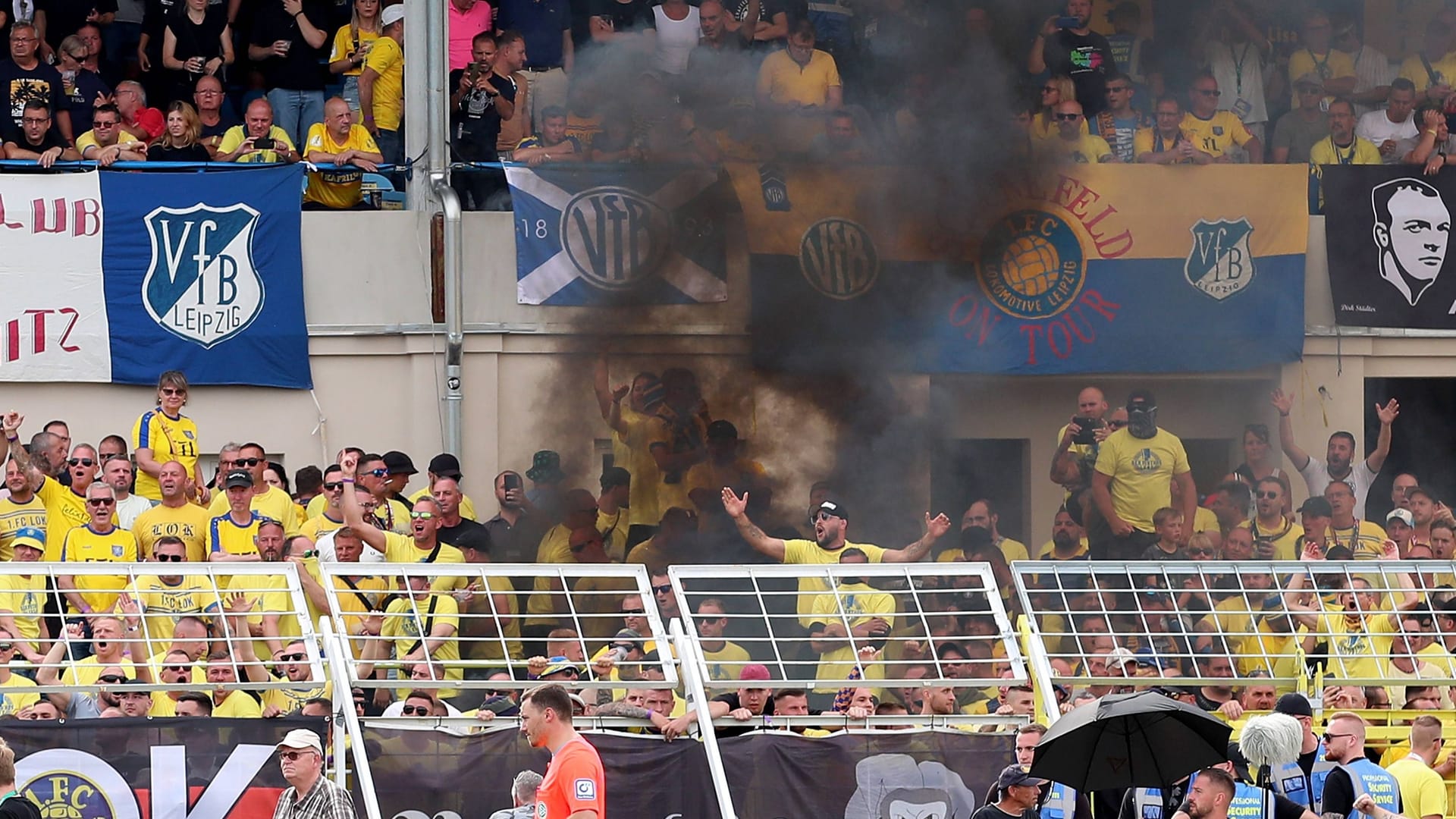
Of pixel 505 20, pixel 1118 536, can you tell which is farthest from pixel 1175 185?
pixel 505 20

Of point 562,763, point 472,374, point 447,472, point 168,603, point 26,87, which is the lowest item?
point 562,763

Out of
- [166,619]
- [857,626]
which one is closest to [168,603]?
[166,619]

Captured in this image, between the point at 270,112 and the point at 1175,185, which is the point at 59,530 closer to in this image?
the point at 270,112

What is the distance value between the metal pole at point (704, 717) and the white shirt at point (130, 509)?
3.71 metres

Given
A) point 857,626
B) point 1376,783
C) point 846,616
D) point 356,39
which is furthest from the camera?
point 356,39

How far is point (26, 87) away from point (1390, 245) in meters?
7.92

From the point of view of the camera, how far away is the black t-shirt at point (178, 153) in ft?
37.2

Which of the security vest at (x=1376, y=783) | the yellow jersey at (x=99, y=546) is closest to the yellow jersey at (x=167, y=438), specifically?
the yellow jersey at (x=99, y=546)

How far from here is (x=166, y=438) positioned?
400 inches

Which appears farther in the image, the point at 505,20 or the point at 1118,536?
the point at 505,20

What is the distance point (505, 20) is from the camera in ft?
40.5

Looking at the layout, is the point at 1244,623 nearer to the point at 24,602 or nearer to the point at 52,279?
the point at 24,602

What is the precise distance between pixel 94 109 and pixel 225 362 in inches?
67.8

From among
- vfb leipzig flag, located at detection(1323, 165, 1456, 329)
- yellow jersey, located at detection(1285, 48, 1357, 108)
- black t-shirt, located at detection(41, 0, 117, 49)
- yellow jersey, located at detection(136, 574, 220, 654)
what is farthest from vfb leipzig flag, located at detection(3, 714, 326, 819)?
yellow jersey, located at detection(1285, 48, 1357, 108)
